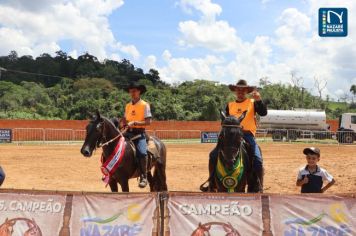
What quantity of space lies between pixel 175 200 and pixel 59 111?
67.1m

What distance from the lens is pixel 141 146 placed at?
33.1 ft

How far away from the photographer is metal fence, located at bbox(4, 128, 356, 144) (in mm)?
43197

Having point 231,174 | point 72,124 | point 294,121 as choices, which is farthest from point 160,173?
point 294,121

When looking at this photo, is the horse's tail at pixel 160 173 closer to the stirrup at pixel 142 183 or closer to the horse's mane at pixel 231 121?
the stirrup at pixel 142 183

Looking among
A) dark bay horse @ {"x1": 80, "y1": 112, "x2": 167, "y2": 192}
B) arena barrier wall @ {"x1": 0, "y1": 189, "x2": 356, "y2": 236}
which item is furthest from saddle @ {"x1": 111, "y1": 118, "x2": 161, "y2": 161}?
arena barrier wall @ {"x1": 0, "y1": 189, "x2": 356, "y2": 236}

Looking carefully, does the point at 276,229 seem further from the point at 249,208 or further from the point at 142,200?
the point at 142,200

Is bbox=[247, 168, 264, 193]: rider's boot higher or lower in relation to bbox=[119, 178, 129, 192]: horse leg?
higher

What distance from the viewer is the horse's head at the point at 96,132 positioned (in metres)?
9.27

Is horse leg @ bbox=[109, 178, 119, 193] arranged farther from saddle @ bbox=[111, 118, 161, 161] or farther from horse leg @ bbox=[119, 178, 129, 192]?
saddle @ bbox=[111, 118, 161, 161]

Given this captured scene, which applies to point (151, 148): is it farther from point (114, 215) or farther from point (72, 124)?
point (72, 124)

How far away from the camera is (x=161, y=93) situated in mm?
78438

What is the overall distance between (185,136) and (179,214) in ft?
150

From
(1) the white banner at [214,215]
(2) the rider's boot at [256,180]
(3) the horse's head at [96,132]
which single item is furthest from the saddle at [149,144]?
(1) the white banner at [214,215]

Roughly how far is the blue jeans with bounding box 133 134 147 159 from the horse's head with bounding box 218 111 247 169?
2.83 meters
